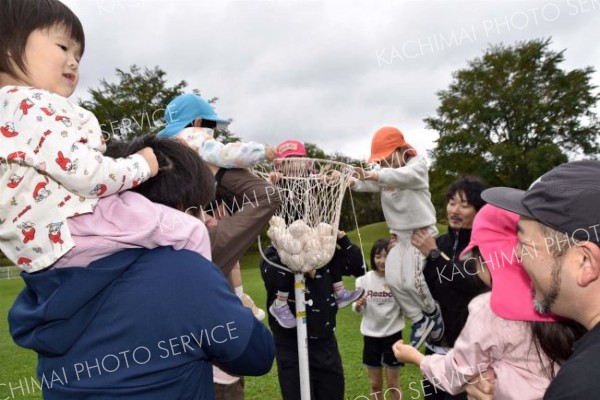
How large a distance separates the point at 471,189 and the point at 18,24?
3384mm

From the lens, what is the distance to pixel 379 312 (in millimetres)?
5508

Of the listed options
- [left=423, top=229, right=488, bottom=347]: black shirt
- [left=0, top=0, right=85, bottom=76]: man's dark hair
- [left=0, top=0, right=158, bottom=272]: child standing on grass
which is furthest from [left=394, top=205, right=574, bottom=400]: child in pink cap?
[left=0, top=0, right=85, bottom=76]: man's dark hair

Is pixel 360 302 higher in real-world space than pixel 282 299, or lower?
lower

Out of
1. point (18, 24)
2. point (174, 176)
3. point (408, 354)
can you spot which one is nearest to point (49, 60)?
point (18, 24)

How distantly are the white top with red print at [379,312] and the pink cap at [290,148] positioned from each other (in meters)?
2.24

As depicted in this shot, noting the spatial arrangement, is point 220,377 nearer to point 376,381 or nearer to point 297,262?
point 297,262

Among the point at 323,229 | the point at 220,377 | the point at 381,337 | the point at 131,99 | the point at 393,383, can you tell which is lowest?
the point at 393,383

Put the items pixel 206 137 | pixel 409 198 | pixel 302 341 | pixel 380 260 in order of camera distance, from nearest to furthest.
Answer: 1. pixel 206 137
2. pixel 302 341
3. pixel 409 198
4. pixel 380 260

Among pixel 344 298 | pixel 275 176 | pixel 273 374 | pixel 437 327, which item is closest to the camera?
pixel 275 176

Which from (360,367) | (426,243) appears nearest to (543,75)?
(360,367)

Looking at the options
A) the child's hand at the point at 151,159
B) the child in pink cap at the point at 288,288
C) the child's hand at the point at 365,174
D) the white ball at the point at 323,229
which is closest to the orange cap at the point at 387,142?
the child's hand at the point at 365,174

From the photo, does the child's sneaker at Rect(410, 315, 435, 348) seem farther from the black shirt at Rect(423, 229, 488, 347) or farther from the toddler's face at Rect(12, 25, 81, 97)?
the toddler's face at Rect(12, 25, 81, 97)

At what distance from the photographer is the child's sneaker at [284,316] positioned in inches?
176

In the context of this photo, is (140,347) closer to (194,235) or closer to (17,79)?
(194,235)
